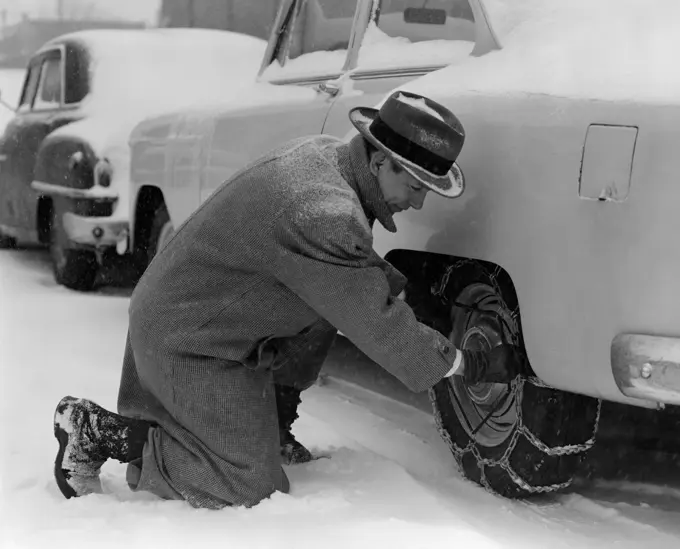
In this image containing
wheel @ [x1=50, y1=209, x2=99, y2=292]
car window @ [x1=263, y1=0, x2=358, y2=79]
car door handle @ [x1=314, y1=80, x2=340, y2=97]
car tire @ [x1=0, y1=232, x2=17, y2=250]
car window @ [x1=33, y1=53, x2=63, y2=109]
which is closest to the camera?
car door handle @ [x1=314, y1=80, x2=340, y2=97]

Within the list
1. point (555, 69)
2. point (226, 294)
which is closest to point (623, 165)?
point (555, 69)

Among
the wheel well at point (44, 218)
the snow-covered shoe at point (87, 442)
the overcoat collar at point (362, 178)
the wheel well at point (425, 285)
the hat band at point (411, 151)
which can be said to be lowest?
the wheel well at point (44, 218)

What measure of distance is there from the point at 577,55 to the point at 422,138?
0.50 metres

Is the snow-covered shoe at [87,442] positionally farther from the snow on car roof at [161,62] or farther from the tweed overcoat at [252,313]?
the snow on car roof at [161,62]

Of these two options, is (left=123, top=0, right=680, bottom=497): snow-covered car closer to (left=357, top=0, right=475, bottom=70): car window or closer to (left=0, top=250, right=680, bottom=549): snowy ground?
(left=357, top=0, right=475, bottom=70): car window

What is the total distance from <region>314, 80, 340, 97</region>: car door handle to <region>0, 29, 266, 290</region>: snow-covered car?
2787mm

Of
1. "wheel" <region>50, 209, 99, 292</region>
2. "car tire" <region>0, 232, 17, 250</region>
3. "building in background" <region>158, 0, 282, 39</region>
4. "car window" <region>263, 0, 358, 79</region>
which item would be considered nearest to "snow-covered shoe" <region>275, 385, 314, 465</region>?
"car window" <region>263, 0, 358, 79</region>

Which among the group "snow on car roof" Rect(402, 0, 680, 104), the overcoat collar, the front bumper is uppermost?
"snow on car roof" Rect(402, 0, 680, 104)

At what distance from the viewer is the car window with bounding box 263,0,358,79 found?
3926mm

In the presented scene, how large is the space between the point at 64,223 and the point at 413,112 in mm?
4907

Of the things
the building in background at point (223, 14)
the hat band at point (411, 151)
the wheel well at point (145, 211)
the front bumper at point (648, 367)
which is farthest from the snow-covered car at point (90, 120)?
the building in background at point (223, 14)

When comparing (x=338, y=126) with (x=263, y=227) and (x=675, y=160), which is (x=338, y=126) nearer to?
(x=263, y=227)

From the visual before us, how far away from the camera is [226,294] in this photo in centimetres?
275

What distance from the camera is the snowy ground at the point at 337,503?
247cm
